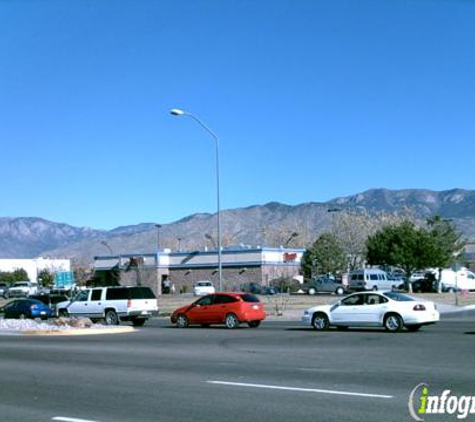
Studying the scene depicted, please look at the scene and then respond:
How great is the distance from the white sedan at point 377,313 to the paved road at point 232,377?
69.1 inches

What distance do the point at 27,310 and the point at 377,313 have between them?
22823 millimetres

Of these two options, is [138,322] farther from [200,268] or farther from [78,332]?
[200,268]

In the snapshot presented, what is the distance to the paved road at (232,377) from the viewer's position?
34.0ft

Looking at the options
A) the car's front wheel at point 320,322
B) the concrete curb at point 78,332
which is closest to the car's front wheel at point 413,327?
the car's front wheel at point 320,322

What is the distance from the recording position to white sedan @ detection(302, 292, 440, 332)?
82.2 ft

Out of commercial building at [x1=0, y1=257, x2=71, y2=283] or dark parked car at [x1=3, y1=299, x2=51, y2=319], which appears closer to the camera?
dark parked car at [x1=3, y1=299, x2=51, y2=319]

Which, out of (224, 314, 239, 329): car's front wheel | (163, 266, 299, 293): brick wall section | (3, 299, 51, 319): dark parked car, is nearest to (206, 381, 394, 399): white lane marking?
(224, 314, 239, 329): car's front wheel

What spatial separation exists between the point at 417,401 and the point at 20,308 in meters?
34.2

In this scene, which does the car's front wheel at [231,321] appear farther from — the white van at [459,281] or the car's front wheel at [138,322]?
the white van at [459,281]

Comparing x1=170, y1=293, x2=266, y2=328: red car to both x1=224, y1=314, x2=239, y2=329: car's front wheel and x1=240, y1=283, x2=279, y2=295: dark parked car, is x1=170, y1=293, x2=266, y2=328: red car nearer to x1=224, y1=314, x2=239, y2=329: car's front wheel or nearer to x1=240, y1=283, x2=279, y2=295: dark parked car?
Answer: x1=224, y1=314, x2=239, y2=329: car's front wheel

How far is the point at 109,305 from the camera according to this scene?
112 ft

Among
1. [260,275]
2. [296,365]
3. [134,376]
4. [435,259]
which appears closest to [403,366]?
[296,365]

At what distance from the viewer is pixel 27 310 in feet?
135

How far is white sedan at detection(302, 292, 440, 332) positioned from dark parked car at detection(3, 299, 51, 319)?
764 inches
